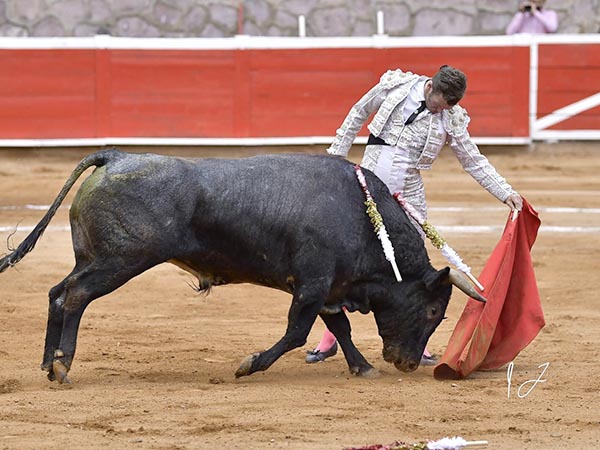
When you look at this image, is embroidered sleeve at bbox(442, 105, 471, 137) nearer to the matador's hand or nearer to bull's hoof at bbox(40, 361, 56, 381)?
the matador's hand

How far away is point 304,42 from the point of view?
1286cm

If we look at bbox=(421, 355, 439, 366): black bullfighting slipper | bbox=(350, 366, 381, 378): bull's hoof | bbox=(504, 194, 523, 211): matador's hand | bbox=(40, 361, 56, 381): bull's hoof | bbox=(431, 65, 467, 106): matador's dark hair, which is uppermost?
bbox=(431, 65, 467, 106): matador's dark hair

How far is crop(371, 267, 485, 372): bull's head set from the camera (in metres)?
5.55

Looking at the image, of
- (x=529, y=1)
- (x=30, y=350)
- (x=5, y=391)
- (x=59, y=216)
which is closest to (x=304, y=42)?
(x=529, y=1)

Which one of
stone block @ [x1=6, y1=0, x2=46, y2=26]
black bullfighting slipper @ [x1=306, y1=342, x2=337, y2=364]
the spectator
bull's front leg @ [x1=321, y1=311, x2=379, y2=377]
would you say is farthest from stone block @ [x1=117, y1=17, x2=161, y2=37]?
bull's front leg @ [x1=321, y1=311, x2=379, y2=377]

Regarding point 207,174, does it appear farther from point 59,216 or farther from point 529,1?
point 529,1

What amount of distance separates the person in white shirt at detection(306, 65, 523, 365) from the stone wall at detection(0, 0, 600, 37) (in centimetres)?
910

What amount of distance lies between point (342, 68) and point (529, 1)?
7.47 feet

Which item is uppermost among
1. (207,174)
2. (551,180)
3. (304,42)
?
(207,174)

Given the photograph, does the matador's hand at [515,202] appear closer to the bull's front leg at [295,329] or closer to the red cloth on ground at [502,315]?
the red cloth on ground at [502,315]

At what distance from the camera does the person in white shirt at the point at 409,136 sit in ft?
18.3

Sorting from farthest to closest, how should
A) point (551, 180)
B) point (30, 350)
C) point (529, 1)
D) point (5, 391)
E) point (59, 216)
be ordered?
point (529, 1), point (551, 180), point (59, 216), point (30, 350), point (5, 391)

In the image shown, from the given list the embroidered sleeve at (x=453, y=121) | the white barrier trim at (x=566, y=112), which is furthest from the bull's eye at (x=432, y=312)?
the white barrier trim at (x=566, y=112)

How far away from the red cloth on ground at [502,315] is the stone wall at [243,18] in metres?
9.06
